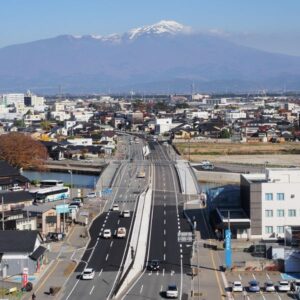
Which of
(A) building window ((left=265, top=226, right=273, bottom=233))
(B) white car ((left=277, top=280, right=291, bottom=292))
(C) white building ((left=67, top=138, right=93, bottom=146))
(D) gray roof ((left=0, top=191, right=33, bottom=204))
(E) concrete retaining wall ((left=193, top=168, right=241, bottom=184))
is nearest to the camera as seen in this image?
(B) white car ((left=277, top=280, right=291, bottom=292))

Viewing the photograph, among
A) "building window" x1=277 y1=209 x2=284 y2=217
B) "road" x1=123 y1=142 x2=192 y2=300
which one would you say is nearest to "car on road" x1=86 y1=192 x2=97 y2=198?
"road" x1=123 y1=142 x2=192 y2=300

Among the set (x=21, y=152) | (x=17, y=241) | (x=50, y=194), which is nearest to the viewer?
(x=17, y=241)

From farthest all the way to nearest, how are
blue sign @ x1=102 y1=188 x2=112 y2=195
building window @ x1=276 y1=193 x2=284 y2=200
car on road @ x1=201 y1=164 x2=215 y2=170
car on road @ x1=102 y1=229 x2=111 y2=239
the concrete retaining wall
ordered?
car on road @ x1=201 y1=164 x2=215 y2=170
the concrete retaining wall
blue sign @ x1=102 y1=188 x2=112 y2=195
building window @ x1=276 y1=193 x2=284 y2=200
car on road @ x1=102 y1=229 x2=111 y2=239

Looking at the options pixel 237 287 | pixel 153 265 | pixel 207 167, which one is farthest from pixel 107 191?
pixel 237 287

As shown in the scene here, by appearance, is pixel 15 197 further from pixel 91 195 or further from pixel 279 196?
pixel 279 196

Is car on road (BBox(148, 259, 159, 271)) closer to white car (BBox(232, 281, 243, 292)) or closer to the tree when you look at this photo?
white car (BBox(232, 281, 243, 292))

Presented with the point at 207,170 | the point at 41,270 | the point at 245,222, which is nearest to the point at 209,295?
the point at 41,270

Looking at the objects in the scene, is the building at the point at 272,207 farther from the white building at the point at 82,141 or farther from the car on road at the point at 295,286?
the white building at the point at 82,141
